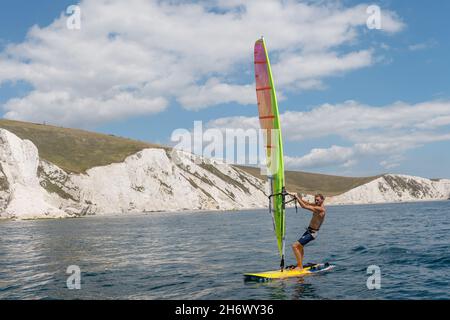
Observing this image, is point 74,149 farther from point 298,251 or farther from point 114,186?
point 298,251

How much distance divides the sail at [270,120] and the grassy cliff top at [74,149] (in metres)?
106

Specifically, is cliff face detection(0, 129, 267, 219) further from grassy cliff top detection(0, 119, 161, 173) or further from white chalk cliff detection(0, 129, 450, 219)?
grassy cliff top detection(0, 119, 161, 173)

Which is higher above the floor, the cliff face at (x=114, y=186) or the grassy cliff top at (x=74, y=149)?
the grassy cliff top at (x=74, y=149)

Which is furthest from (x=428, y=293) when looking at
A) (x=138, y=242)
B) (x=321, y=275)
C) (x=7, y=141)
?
Result: (x=7, y=141)

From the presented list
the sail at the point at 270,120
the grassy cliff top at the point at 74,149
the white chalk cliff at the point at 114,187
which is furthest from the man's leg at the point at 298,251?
the grassy cliff top at the point at 74,149

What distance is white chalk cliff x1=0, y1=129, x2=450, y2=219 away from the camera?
3580 inches

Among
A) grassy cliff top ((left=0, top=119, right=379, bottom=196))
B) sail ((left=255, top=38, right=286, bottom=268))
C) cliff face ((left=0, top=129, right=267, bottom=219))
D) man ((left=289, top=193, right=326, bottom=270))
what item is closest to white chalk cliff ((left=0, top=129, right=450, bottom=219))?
cliff face ((left=0, top=129, right=267, bottom=219))

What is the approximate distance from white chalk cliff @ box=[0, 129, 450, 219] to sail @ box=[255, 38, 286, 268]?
258ft

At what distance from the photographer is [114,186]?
11844cm

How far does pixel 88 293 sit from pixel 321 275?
10.6m

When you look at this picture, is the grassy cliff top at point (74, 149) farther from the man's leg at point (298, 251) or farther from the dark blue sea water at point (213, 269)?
the man's leg at point (298, 251)

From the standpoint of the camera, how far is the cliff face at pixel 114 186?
91062 mm

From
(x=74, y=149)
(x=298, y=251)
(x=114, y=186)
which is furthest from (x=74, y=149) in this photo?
(x=298, y=251)

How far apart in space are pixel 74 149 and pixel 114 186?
3151 cm
